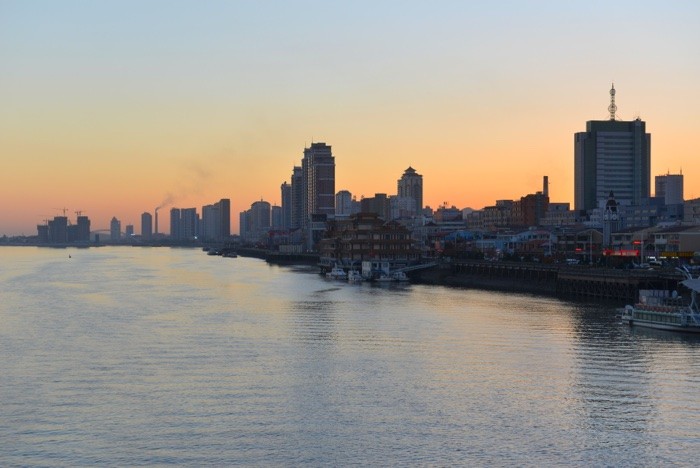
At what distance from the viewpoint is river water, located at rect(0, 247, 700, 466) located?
23.6 metres

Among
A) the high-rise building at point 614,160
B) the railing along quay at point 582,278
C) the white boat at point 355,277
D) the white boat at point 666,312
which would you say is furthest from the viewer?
the high-rise building at point 614,160

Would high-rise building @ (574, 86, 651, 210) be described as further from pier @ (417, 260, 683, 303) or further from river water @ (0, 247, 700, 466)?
river water @ (0, 247, 700, 466)

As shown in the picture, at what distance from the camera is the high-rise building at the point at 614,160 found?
19750cm

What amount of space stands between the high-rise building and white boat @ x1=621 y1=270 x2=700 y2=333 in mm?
152564

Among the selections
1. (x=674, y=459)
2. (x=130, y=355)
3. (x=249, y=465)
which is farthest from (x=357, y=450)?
(x=130, y=355)

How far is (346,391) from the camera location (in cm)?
3038

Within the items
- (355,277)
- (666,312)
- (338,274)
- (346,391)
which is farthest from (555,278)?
(346,391)

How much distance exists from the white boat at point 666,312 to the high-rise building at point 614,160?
152564mm

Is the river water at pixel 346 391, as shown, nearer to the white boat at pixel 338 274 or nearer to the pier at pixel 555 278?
the pier at pixel 555 278

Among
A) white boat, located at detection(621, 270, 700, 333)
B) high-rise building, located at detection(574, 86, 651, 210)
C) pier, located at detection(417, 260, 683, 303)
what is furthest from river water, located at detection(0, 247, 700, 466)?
high-rise building, located at detection(574, 86, 651, 210)

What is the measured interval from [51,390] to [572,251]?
95.3 meters

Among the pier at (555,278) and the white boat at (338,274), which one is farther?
the white boat at (338,274)

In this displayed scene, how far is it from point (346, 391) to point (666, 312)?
2333cm

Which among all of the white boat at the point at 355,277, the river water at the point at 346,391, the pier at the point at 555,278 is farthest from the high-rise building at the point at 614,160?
the river water at the point at 346,391
